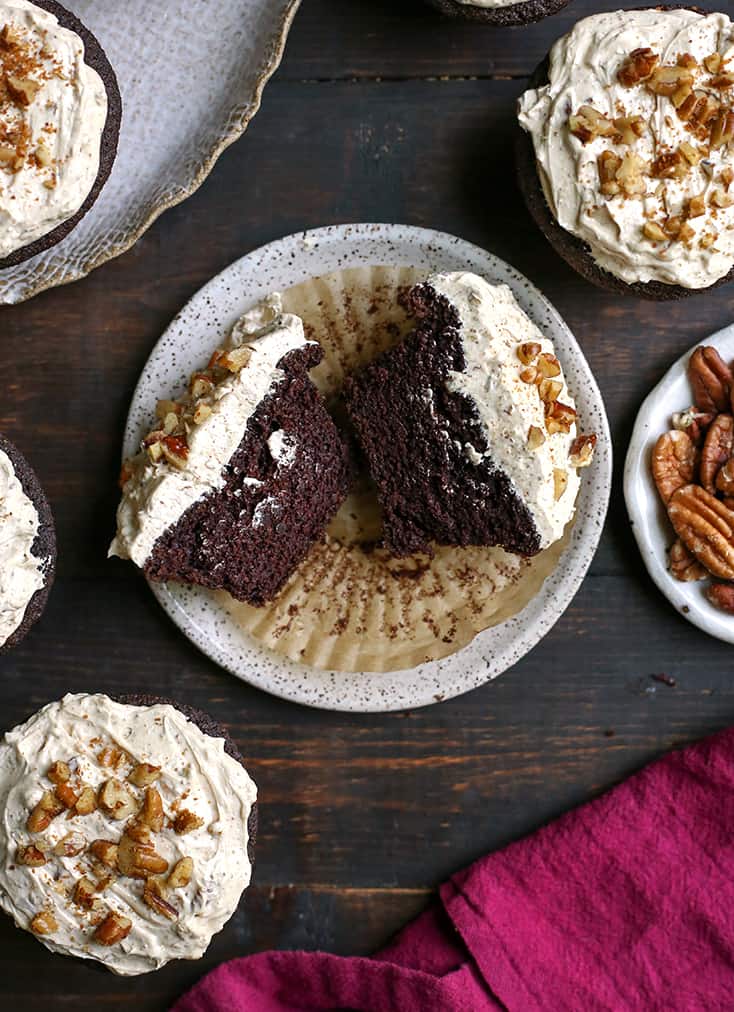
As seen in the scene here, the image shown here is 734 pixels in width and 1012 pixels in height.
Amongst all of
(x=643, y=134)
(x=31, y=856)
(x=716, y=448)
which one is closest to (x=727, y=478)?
(x=716, y=448)

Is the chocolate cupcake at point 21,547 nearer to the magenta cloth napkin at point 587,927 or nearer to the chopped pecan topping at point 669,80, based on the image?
the magenta cloth napkin at point 587,927

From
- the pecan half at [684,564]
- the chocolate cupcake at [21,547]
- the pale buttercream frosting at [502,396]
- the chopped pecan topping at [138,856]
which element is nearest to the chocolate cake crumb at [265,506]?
the chocolate cupcake at [21,547]

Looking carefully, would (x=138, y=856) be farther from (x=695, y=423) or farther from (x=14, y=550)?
(x=695, y=423)

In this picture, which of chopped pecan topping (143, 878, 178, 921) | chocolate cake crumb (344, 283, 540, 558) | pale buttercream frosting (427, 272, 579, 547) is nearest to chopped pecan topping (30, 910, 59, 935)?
chopped pecan topping (143, 878, 178, 921)

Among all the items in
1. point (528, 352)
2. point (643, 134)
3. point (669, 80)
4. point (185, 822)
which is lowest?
point (185, 822)

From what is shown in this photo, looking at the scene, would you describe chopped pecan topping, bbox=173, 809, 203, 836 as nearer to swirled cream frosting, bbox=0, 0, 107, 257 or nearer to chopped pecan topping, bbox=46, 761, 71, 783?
chopped pecan topping, bbox=46, 761, 71, 783
